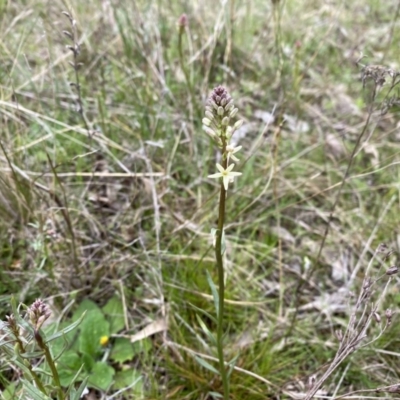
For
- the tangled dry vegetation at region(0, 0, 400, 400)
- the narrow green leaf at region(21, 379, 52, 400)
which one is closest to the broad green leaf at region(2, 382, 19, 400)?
the tangled dry vegetation at region(0, 0, 400, 400)

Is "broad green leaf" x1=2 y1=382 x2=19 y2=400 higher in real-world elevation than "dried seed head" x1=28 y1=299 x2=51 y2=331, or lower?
lower

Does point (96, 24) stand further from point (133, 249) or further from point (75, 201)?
point (133, 249)

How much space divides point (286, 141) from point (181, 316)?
126 cm

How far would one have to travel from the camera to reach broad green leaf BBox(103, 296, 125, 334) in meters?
1.79

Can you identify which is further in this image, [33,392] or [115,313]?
[115,313]

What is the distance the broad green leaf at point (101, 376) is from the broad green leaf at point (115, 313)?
0.16 m

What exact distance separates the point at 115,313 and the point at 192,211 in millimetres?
591

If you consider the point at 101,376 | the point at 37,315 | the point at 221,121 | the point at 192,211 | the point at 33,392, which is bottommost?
the point at 101,376

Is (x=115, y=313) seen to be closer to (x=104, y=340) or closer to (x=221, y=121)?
(x=104, y=340)

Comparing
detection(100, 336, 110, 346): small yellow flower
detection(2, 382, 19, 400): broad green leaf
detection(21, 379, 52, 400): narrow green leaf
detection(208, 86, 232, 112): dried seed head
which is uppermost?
detection(208, 86, 232, 112): dried seed head

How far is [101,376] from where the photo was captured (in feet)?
5.33

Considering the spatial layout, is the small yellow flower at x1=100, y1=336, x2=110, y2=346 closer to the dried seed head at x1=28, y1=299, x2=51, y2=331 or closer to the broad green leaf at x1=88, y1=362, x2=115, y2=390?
the broad green leaf at x1=88, y1=362, x2=115, y2=390

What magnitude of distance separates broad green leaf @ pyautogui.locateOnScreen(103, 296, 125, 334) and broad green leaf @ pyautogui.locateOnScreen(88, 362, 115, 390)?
0.16 meters

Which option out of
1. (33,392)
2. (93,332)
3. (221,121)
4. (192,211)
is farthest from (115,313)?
(221,121)
